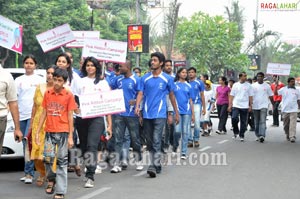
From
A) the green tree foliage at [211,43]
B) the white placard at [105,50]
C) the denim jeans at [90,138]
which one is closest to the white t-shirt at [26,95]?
the denim jeans at [90,138]

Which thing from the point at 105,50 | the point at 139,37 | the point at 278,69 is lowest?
the point at 278,69

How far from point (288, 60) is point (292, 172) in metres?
71.4

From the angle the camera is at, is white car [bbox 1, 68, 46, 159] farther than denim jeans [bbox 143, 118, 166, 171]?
Yes

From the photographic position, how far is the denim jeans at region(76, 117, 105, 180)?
9.16 metres

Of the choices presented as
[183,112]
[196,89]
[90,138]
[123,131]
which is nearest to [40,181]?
[90,138]

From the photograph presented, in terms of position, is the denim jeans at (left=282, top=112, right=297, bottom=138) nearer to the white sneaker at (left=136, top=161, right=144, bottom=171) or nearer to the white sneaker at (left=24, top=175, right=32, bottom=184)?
the white sneaker at (left=136, top=161, right=144, bottom=171)

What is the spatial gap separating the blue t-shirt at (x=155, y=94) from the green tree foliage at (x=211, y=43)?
42.3 meters

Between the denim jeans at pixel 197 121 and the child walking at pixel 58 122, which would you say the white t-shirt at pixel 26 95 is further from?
the denim jeans at pixel 197 121

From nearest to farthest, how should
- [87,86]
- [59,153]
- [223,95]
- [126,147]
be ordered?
[59,153]
[87,86]
[126,147]
[223,95]

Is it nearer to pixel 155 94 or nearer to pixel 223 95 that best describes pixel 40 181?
pixel 155 94

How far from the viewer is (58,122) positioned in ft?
27.5

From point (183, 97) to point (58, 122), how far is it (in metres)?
4.67

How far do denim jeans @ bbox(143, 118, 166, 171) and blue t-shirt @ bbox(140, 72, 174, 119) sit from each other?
10 cm

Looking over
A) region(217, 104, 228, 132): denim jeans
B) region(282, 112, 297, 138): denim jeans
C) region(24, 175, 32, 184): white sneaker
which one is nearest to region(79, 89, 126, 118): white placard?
region(24, 175, 32, 184): white sneaker
